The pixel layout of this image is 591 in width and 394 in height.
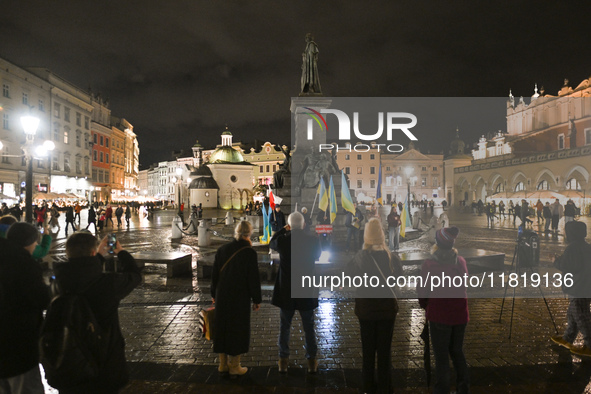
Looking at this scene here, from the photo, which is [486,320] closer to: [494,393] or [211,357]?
[494,393]

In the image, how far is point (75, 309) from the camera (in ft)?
7.93

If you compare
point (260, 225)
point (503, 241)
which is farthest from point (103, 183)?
point (503, 241)

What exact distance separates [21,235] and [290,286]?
245cm

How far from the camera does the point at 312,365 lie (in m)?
4.15

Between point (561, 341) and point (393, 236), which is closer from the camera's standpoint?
point (561, 341)

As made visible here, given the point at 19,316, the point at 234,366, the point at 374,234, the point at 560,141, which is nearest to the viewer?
the point at 19,316

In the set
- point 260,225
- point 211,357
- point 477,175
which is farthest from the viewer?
point 477,175

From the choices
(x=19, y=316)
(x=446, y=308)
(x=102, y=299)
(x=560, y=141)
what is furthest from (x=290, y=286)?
(x=560, y=141)

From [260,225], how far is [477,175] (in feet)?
59.8

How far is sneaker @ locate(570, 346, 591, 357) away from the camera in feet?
14.8

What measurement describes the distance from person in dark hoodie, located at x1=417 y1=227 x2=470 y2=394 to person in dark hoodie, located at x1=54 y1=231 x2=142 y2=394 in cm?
254

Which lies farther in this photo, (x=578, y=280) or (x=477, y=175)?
(x=477, y=175)

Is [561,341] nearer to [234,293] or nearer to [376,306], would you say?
[376,306]

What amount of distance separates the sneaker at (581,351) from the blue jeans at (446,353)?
2.11 metres
